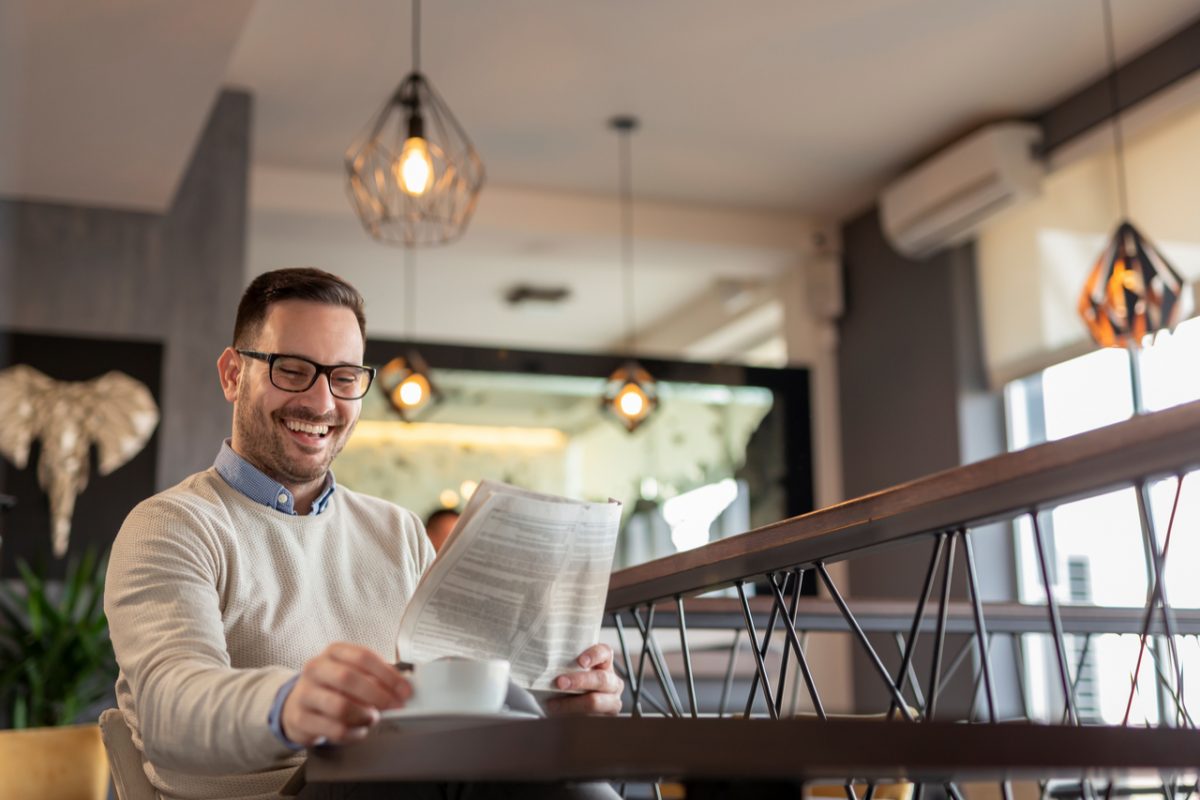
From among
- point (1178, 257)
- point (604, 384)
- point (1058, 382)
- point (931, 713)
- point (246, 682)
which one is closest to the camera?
point (246, 682)

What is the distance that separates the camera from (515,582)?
1235 mm

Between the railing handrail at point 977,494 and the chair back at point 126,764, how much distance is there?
663 millimetres

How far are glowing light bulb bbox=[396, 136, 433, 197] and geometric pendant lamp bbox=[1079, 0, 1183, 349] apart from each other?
2.00m

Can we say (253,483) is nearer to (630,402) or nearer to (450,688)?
(450,688)

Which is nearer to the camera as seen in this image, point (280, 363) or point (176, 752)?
point (176, 752)

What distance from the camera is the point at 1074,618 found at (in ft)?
7.07

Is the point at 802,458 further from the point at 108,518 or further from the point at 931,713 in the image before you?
the point at 931,713

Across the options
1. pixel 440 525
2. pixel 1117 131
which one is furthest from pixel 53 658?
pixel 1117 131

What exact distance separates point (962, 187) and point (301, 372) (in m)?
4.53

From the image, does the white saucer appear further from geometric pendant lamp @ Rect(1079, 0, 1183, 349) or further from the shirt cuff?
geometric pendant lamp @ Rect(1079, 0, 1183, 349)

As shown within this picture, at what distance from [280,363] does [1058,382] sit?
4.74 meters

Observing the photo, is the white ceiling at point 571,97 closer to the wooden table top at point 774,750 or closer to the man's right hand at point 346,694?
the man's right hand at point 346,694

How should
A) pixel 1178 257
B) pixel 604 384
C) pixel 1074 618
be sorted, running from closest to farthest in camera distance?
pixel 1074 618 → pixel 1178 257 → pixel 604 384

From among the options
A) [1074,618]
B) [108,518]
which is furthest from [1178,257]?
[108,518]
